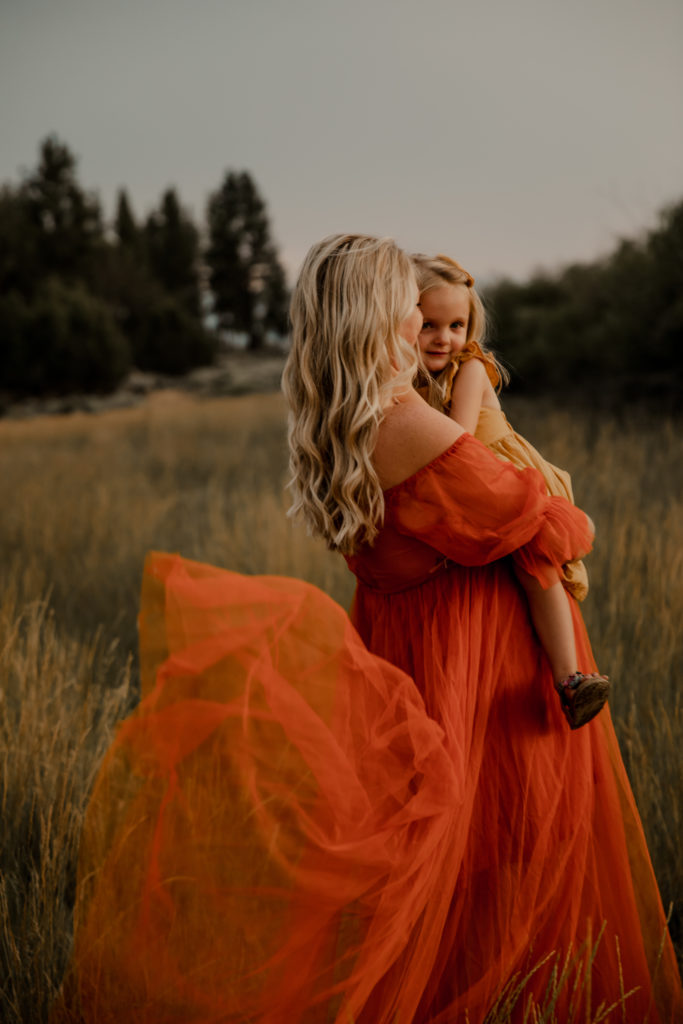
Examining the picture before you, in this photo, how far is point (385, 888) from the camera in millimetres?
1330

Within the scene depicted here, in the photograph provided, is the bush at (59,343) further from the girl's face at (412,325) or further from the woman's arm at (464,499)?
the woman's arm at (464,499)

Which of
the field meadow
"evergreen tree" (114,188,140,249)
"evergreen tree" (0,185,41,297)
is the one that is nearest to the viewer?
the field meadow

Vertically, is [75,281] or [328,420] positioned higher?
[75,281]

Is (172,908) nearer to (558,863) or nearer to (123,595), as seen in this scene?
(558,863)

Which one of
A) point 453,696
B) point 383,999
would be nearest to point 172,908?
point 383,999

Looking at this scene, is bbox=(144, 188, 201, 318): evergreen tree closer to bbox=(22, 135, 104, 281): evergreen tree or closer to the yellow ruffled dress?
bbox=(22, 135, 104, 281): evergreen tree

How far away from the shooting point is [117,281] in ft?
116

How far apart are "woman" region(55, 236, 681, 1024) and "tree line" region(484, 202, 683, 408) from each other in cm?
706

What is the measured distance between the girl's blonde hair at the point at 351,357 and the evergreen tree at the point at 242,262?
1839 inches

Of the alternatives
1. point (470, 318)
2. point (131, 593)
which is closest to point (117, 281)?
point (131, 593)

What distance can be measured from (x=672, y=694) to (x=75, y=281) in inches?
1308

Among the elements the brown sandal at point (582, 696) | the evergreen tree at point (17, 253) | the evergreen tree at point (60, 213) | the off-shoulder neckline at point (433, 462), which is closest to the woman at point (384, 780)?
the off-shoulder neckline at point (433, 462)

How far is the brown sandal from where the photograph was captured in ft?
4.41

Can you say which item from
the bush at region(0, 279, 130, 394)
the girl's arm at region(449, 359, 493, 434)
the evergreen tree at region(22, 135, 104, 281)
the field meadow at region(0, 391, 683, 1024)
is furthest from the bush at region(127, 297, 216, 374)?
the girl's arm at region(449, 359, 493, 434)
